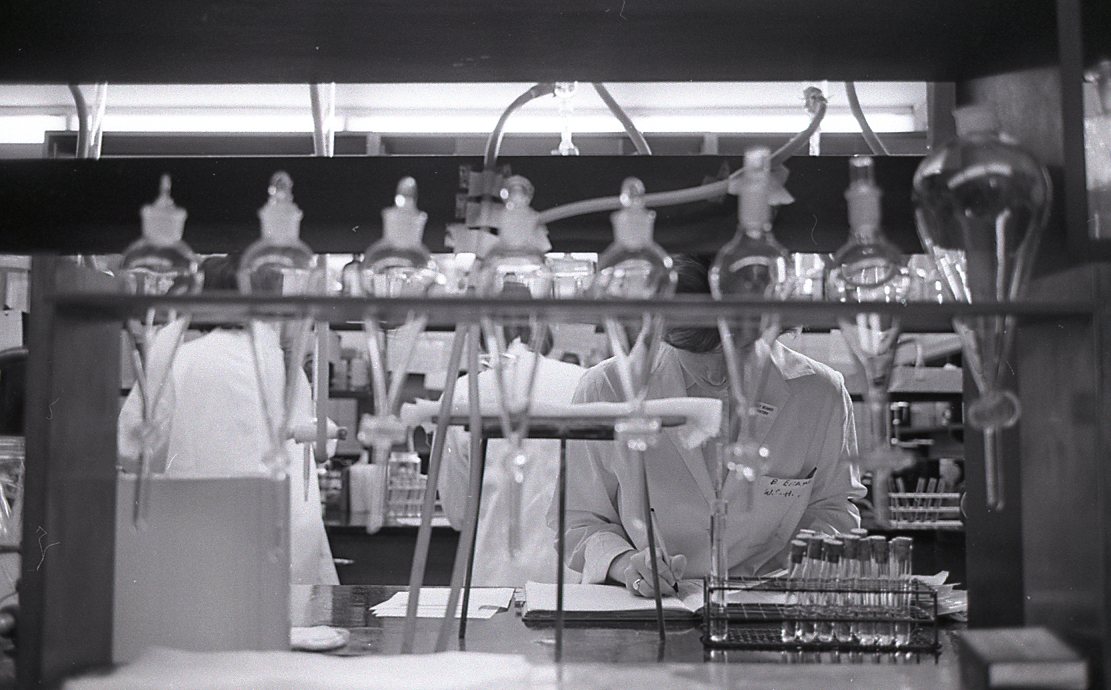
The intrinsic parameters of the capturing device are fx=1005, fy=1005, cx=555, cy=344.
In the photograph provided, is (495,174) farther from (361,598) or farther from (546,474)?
(546,474)

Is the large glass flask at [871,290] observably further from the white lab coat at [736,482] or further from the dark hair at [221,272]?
the white lab coat at [736,482]

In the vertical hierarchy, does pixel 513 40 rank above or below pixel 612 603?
above

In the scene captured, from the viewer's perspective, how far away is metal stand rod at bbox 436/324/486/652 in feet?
3.97

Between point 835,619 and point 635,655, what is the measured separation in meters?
0.28

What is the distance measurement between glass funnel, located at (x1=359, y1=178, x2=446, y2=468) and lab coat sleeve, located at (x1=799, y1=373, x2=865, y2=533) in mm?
1468

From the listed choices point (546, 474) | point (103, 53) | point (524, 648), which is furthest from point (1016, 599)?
point (546, 474)

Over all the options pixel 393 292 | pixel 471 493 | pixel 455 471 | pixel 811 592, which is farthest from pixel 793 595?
pixel 455 471

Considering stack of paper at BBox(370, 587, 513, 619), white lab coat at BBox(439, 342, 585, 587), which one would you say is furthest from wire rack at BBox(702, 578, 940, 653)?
white lab coat at BBox(439, 342, 585, 587)

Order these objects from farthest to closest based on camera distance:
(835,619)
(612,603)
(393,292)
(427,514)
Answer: (612,603)
(835,619)
(427,514)
(393,292)

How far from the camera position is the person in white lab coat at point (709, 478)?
228 centimetres

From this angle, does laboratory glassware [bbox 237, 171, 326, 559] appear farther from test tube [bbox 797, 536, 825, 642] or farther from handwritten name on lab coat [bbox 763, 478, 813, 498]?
handwritten name on lab coat [bbox 763, 478, 813, 498]

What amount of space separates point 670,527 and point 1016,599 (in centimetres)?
107

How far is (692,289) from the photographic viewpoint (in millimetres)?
1727

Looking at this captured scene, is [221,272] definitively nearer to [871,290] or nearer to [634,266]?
[634,266]
